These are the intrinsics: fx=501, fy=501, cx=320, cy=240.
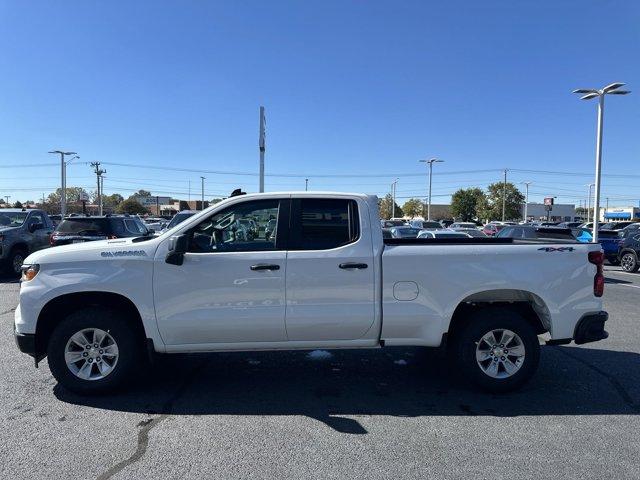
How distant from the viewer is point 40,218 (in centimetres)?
1526

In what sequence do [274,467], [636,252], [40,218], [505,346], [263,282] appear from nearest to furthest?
[274,467] → [263,282] → [505,346] → [40,218] → [636,252]

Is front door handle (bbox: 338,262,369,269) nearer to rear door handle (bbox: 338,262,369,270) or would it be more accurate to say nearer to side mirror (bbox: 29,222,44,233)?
rear door handle (bbox: 338,262,369,270)

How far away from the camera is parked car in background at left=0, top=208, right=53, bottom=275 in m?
13.6

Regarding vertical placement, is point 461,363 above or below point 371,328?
below

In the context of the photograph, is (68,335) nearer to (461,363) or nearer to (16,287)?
(461,363)

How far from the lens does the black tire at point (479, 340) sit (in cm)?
501

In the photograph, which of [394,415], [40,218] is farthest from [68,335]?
[40,218]

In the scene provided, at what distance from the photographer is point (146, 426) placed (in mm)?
4234

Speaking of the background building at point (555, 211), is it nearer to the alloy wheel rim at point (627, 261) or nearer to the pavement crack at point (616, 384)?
the alloy wheel rim at point (627, 261)

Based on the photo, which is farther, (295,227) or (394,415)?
(295,227)

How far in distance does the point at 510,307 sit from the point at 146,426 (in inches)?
146

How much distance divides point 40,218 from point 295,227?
1323 cm

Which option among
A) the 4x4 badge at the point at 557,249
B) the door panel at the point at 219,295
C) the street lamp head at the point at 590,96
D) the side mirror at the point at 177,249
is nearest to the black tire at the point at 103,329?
the door panel at the point at 219,295

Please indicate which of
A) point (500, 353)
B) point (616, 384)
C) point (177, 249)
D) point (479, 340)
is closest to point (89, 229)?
point (177, 249)
